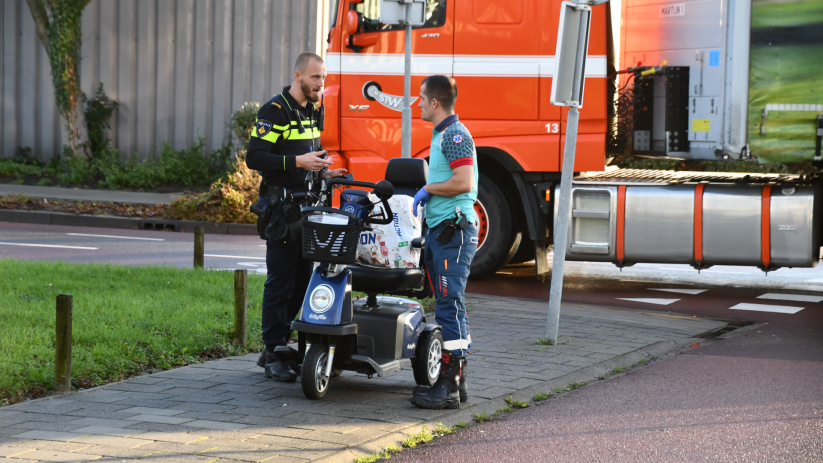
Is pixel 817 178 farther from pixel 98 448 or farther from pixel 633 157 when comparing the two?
pixel 98 448

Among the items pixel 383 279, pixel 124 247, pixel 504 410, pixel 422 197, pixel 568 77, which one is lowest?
pixel 504 410

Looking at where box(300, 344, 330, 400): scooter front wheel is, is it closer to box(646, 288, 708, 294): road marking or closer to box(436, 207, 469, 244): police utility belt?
box(436, 207, 469, 244): police utility belt

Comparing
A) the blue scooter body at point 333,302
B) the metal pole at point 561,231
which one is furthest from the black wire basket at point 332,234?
the metal pole at point 561,231

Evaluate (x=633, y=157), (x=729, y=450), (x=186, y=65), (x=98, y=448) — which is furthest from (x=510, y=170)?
(x=186, y=65)

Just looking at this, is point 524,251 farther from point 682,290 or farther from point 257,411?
point 257,411

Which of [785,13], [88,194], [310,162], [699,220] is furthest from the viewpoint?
[88,194]

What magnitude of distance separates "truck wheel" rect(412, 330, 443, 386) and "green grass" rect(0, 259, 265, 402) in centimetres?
168

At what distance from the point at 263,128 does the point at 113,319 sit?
2.45m

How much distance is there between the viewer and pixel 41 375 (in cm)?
569

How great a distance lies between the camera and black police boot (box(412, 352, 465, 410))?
17.4ft

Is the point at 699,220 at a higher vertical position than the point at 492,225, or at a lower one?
higher

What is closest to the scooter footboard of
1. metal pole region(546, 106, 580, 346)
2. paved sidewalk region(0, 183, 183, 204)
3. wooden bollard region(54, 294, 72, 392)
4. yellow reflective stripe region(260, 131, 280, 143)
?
yellow reflective stripe region(260, 131, 280, 143)

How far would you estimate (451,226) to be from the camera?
209 inches

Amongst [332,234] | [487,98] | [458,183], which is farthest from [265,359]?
[487,98]
